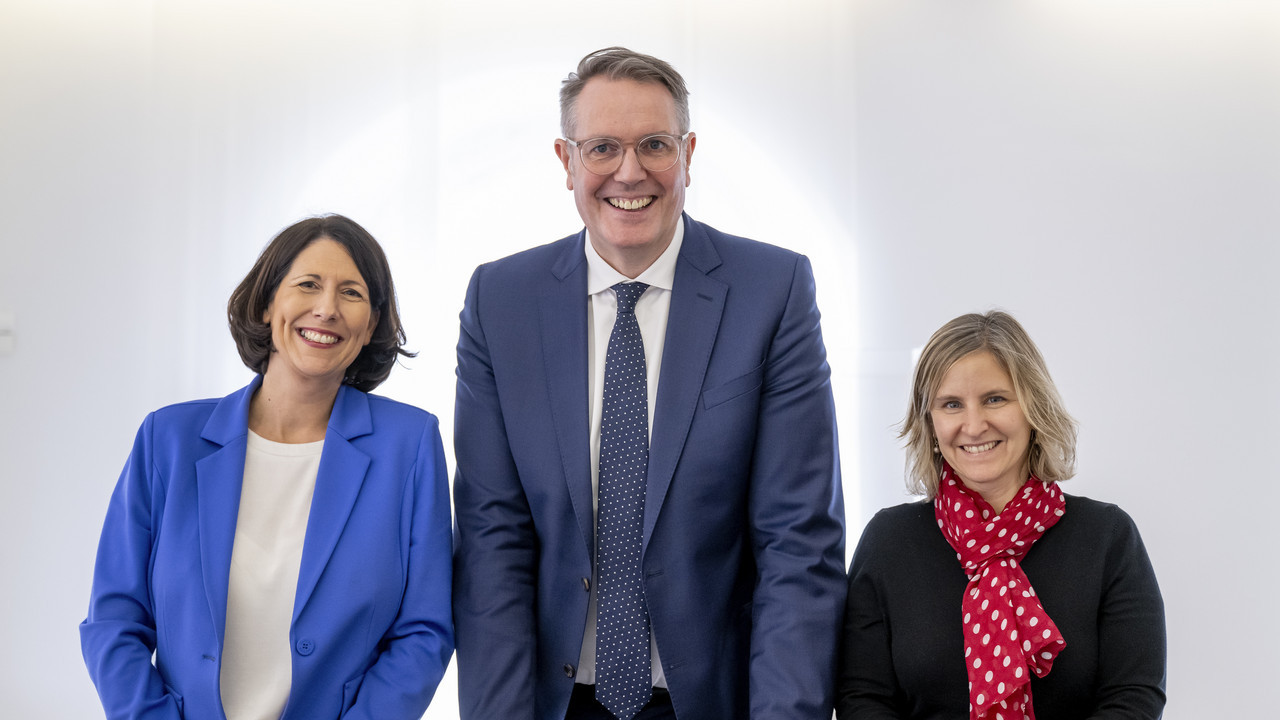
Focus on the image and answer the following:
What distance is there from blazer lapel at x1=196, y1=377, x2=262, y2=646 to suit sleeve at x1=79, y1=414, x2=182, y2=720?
4.1 inches

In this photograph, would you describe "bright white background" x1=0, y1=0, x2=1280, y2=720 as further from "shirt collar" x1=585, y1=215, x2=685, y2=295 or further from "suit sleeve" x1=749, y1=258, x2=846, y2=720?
"suit sleeve" x1=749, y1=258, x2=846, y2=720

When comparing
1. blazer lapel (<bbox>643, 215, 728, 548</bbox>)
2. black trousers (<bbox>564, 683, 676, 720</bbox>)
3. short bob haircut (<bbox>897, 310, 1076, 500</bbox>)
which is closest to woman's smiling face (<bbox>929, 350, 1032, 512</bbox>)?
short bob haircut (<bbox>897, 310, 1076, 500</bbox>)

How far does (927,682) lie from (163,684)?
1373mm

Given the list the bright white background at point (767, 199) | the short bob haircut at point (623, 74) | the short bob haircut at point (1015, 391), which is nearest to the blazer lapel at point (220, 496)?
the short bob haircut at point (623, 74)

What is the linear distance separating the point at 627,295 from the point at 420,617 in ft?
2.32

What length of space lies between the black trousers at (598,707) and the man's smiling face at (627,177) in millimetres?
817

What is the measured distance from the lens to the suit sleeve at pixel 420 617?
6.03 feet

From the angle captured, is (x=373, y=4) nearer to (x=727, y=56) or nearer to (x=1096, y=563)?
(x=727, y=56)

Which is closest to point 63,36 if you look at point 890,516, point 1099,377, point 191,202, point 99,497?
point 191,202

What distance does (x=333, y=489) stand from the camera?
6.23 feet

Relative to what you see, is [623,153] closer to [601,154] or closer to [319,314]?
[601,154]

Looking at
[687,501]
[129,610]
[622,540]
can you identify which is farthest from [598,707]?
[129,610]

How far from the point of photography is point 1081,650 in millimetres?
1895

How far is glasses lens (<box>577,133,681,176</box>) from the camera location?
1925mm
